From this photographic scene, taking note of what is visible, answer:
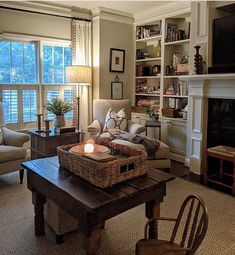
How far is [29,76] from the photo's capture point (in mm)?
4672

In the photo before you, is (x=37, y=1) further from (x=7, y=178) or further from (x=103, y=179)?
(x=103, y=179)

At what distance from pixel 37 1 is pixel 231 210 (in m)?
4.03

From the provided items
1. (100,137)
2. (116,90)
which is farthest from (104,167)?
(116,90)

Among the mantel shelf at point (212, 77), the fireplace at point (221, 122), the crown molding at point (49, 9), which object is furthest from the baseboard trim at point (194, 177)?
the crown molding at point (49, 9)

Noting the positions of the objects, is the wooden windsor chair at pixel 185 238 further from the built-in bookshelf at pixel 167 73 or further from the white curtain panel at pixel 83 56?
the white curtain panel at pixel 83 56

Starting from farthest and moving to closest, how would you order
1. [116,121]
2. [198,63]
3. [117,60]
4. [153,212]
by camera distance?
[117,60] → [116,121] → [198,63] → [153,212]

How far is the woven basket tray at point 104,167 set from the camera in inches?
65.6

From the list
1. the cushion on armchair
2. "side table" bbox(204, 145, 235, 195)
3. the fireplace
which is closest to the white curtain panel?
the cushion on armchair

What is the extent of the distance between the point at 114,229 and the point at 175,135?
8.21ft

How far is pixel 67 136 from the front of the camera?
3869mm

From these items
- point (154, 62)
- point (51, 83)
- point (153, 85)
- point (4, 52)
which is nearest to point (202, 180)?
point (153, 85)

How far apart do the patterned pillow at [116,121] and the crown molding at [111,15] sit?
69.3 inches

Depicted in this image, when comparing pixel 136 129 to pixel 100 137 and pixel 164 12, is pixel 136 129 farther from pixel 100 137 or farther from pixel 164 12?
pixel 164 12

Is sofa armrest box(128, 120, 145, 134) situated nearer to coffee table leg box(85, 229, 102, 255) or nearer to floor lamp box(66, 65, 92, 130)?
floor lamp box(66, 65, 92, 130)
